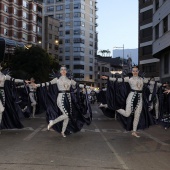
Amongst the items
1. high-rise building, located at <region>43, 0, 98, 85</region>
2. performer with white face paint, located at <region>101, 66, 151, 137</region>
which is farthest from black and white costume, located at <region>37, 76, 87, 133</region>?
high-rise building, located at <region>43, 0, 98, 85</region>

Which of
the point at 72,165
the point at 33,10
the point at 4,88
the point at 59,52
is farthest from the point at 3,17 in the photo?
the point at 72,165

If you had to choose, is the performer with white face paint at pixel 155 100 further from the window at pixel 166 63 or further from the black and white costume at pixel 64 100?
the window at pixel 166 63

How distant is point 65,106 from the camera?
38.8ft

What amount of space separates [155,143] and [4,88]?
5302 millimetres

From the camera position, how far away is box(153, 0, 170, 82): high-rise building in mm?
32062

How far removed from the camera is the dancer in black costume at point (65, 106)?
11.8 meters

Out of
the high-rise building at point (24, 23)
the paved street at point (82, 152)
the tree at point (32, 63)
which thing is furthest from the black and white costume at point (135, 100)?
the high-rise building at point (24, 23)

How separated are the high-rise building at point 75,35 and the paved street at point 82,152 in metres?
97.1

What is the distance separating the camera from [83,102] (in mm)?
13094

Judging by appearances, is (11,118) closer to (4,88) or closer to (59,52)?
(4,88)

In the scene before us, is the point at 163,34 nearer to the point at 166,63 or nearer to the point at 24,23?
the point at 166,63

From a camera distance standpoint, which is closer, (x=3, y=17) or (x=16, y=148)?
(x=16, y=148)

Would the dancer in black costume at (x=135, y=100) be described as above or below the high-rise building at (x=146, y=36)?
below

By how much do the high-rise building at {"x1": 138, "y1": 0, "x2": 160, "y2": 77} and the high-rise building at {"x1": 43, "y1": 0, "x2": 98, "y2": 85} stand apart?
5051 cm
